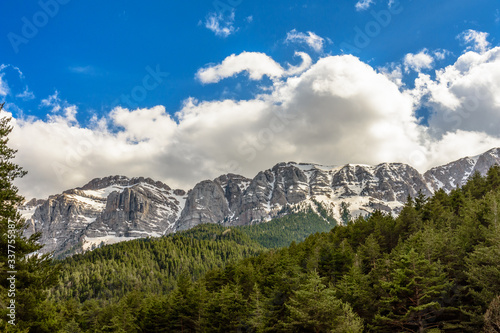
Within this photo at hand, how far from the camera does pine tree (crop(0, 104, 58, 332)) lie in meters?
20.1

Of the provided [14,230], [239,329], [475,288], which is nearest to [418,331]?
[475,288]

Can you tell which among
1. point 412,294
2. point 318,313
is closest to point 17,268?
point 318,313

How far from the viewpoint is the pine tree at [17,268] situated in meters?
20.1

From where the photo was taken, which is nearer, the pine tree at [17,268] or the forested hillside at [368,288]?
the pine tree at [17,268]

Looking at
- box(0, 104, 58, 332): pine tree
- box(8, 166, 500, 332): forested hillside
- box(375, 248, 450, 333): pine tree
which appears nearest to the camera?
box(0, 104, 58, 332): pine tree

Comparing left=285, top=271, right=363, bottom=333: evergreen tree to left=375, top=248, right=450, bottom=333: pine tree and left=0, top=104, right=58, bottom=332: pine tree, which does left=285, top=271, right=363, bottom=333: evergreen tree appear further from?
left=0, top=104, right=58, bottom=332: pine tree

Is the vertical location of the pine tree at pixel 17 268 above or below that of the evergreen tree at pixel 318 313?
above

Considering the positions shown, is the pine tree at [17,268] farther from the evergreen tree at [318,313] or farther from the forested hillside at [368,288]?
the evergreen tree at [318,313]

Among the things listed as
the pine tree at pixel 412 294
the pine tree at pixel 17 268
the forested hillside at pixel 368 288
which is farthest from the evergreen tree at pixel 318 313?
the pine tree at pixel 17 268

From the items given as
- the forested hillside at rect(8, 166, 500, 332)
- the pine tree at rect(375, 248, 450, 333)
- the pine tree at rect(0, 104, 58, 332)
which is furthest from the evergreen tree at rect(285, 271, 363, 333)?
the pine tree at rect(0, 104, 58, 332)

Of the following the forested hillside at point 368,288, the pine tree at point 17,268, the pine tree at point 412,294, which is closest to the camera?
the pine tree at point 17,268

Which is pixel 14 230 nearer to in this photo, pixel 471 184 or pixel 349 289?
pixel 349 289

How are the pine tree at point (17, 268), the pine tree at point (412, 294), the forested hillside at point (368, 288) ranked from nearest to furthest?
the pine tree at point (17, 268), the pine tree at point (412, 294), the forested hillside at point (368, 288)

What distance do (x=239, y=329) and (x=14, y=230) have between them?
30160mm
